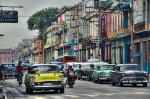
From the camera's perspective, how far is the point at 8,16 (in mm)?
51375

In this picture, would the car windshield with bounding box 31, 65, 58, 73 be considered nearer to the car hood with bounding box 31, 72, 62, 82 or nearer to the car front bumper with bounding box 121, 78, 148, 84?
the car hood with bounding box 31, 72, 62, 82

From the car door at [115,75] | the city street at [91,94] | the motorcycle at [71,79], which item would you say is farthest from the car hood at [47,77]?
the car door at [115,75]

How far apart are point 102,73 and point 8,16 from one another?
13.4 m

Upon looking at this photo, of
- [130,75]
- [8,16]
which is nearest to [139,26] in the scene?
[8,16]

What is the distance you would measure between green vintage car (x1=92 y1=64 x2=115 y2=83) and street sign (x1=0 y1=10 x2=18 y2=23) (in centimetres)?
1067

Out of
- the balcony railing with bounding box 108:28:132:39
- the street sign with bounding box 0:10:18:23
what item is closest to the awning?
the balcony railing with bounding box 108:28:132:39

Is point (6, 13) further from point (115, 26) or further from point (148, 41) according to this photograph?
point (115, 26)

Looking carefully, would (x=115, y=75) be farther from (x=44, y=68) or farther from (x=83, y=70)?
(x=83, y=70)

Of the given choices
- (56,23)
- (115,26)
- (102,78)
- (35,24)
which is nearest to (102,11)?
(115,26)

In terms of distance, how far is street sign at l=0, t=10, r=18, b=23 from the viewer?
51.0 meters

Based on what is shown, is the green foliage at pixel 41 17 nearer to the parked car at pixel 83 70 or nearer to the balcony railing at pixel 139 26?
the balcony railing at pixel 139 26

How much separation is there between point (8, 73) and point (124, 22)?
68.0 ft

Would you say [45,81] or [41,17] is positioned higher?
[41,17]

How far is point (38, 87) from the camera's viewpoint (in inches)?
1089
